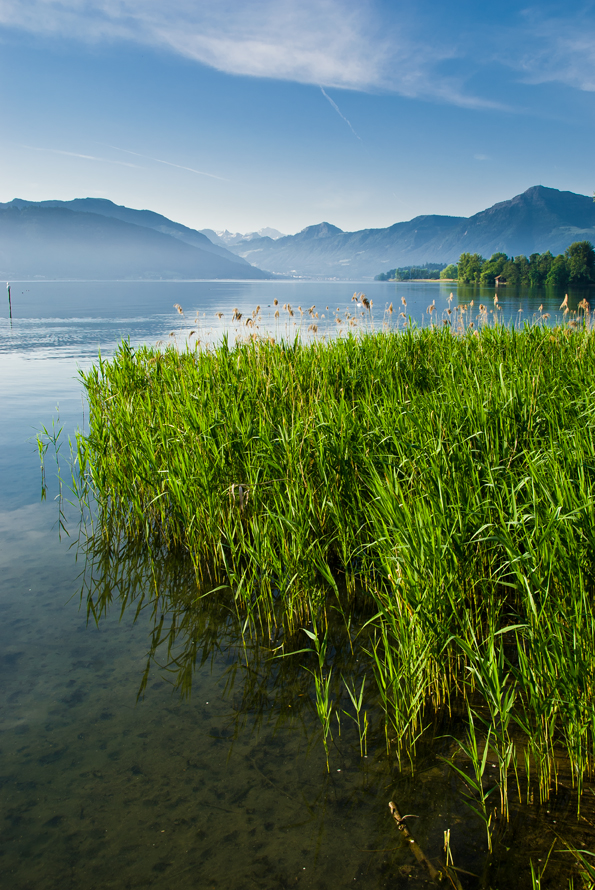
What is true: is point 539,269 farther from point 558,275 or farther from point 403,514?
point 403,514

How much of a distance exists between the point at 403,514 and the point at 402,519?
4 centimetres

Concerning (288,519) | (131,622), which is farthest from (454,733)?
(131,622)

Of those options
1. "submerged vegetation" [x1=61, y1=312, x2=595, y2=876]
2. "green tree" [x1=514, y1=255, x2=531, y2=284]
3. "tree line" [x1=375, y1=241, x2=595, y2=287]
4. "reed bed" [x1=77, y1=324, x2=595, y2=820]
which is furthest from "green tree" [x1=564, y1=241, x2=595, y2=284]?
"reed bed" [x1=77, y1=324, x2=595, y2=820]

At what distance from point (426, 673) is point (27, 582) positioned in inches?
140

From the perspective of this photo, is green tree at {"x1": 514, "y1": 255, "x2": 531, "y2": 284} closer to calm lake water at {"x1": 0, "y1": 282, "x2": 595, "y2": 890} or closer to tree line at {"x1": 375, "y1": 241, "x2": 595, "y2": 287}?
tree line at {"x1": 375, "y1": 241, "x2": 595, "y2": 287}

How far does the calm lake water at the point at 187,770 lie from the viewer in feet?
7.50

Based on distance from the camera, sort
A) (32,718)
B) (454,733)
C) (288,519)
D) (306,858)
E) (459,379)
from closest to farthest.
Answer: (306,858), (454,733), (32,718), (288,519), (459,379)

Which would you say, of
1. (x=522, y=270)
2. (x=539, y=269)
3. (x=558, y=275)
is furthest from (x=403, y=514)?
(x=522, y=270)

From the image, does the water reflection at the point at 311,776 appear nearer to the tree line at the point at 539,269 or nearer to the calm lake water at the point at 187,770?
the calm lake water at the point at 187,770

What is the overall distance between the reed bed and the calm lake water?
197 mm

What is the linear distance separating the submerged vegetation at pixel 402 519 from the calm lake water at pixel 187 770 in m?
0.14

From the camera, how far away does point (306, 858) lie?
232cm

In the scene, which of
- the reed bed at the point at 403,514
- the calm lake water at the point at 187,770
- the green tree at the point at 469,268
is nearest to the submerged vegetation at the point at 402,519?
the reed bed at the point at 403,514

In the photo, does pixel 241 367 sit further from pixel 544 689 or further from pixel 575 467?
pixel 544 689
